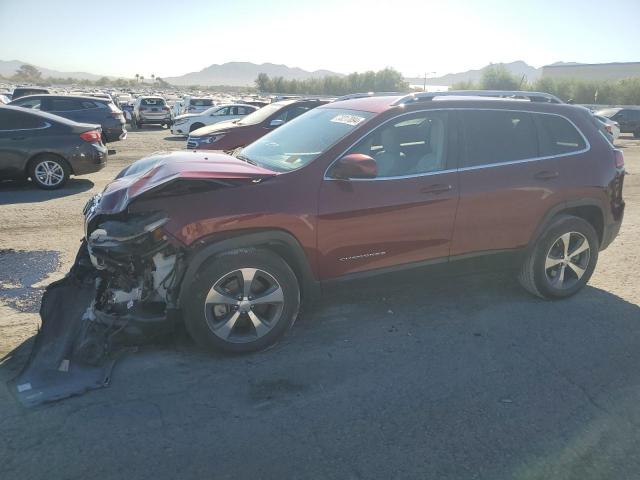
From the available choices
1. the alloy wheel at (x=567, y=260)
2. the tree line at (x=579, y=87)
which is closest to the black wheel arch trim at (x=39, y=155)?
the alloy wheel at (x=567, y=260)

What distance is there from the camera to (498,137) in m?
4.43

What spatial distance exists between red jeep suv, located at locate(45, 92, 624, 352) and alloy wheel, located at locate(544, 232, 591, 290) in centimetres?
1

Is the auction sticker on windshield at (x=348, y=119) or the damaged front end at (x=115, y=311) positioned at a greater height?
the auction sticker on windshield at (x=348, y=119)

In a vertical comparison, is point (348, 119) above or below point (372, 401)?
above

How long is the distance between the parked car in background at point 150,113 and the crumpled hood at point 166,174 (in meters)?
23.7

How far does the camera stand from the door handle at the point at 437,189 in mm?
4031

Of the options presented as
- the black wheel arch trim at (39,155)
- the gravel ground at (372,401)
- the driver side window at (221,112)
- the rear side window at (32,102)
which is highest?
the rear side window at (32,102)

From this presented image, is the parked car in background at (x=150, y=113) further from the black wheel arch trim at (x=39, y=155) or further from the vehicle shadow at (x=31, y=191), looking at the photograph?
the black wheel arch trim at (x=39, y=155)

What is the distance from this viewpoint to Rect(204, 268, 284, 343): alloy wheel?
11.5 feet

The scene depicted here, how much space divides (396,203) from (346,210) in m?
0.42

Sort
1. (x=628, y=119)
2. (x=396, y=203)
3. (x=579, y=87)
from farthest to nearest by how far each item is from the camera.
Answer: (x=579, y=87)
(x=628, y=119)
(x=396, y=203)

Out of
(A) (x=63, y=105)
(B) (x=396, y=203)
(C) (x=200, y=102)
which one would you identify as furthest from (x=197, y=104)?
(B) (x=396, y=203)

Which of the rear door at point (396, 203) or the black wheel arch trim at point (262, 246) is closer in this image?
the black wheel arch trim at point (262, 246)

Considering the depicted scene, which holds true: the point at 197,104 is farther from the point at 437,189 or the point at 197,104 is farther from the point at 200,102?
the point at 437,189
